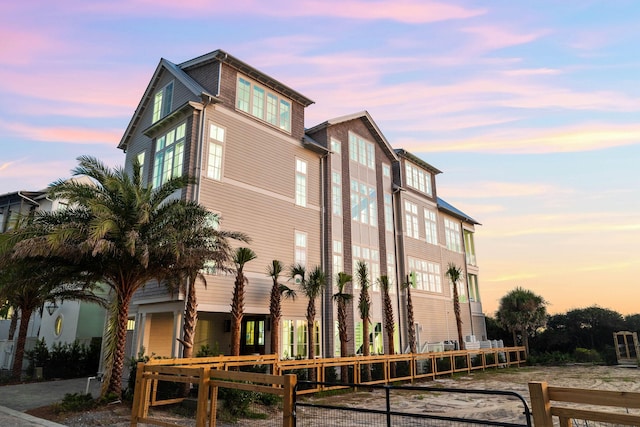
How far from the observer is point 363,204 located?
2516 cm

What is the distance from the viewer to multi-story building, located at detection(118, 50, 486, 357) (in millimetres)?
18109

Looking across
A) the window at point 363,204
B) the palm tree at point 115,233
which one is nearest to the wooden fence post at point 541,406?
the palm tree at point 115,233

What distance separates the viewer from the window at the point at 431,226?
30.4 meters

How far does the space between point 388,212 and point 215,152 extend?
41.8 feet

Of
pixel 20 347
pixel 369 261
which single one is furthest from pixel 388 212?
pixel 20 347

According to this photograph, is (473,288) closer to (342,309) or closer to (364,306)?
(364,306)

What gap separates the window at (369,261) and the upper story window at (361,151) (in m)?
5.29

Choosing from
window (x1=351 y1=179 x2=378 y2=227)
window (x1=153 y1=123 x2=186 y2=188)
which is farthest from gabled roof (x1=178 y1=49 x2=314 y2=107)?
window (x1=351 y1=179 x2=378 y2=227)

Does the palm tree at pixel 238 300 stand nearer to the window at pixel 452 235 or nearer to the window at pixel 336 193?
the window at pixel 336 193

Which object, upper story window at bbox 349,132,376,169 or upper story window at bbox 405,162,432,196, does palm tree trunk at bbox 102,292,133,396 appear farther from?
upper story window at bbox 405,162,432,196

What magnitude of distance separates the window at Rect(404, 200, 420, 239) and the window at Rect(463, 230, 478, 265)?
8.42m

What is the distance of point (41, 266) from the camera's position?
13.3 metres

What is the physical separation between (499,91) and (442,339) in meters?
19.0

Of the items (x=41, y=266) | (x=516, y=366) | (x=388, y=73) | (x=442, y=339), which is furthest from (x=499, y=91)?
(x=516, y=366)
